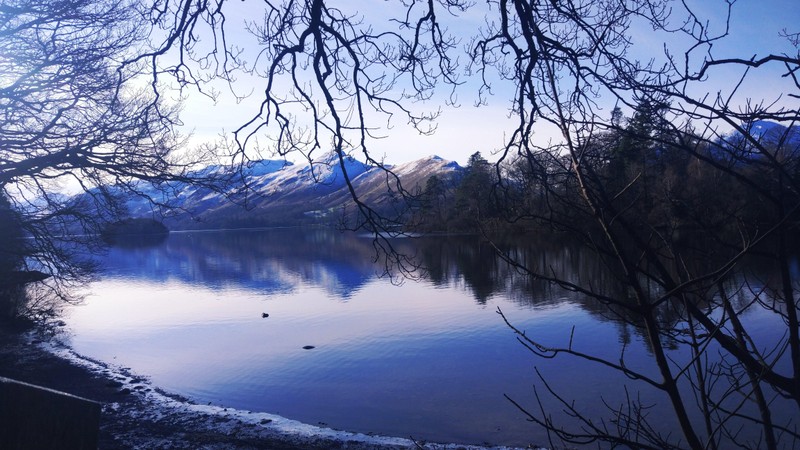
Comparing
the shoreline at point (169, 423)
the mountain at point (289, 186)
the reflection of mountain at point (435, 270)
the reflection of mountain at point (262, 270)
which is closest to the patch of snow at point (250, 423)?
the shoreline at point (169, 423)

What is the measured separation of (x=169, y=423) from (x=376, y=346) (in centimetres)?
627

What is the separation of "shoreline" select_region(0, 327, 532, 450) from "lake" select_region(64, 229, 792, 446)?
A: 0.55 m

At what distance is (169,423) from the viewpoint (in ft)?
33.4

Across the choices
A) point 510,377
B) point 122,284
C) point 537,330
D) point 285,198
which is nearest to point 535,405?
point 510,377

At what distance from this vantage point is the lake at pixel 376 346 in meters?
10.6

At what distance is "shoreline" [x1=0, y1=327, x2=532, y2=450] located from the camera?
29.6 feet

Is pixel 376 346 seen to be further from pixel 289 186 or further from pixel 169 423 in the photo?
pixel 289 186

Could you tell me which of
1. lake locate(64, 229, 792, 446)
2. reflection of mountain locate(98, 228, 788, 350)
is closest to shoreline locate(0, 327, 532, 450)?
lake locate(64, 229, 792, 446)

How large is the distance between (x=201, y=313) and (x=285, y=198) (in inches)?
6598

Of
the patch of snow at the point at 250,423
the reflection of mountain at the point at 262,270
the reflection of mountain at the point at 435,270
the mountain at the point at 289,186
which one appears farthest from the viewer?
the reflection of mountain at the point at 262,270

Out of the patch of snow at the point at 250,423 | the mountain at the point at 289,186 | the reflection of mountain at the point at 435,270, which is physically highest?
the mountain at the point at 289,186

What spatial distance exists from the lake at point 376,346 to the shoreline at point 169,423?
1.80ft

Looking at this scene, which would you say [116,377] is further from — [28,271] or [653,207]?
[653,207]

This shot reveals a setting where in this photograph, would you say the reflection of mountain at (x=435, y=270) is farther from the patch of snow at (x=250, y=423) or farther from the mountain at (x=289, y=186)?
the mountain at (x=289, y=186)
